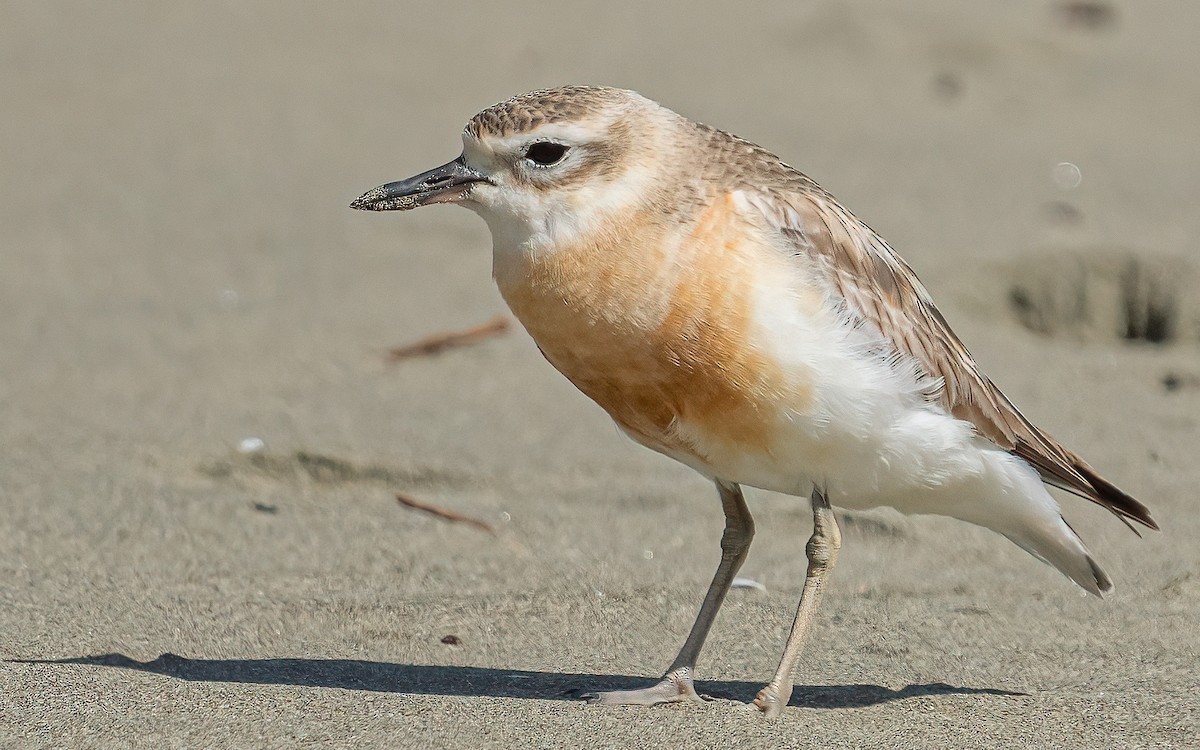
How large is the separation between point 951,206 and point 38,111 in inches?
223

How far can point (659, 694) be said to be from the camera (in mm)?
4633

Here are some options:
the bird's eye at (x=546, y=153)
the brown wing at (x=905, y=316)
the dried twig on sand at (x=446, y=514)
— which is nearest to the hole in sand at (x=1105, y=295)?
the brown wing at (x=905, y=316)

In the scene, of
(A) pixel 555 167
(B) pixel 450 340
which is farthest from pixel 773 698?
(B) pixel 450 340

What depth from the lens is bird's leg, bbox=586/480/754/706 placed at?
460 cm


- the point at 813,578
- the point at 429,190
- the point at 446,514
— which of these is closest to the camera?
the point at 429,190

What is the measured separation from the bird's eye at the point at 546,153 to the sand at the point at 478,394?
1.51m

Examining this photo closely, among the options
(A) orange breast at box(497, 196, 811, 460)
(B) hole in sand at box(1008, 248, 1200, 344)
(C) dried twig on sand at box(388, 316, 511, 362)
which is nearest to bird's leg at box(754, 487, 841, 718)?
(A) orange breast at box(497, 196, 811, 460)

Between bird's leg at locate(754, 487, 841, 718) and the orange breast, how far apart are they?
377 millimetres

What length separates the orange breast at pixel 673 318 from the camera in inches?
169

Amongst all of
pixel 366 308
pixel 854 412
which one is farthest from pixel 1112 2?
pixel 854 412

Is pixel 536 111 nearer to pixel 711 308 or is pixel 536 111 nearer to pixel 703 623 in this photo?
pixel 711 308

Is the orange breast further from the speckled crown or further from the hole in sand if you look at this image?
the hole in sand

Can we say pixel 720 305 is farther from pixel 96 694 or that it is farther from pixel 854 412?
pixel 96 694

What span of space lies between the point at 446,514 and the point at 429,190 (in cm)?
201
